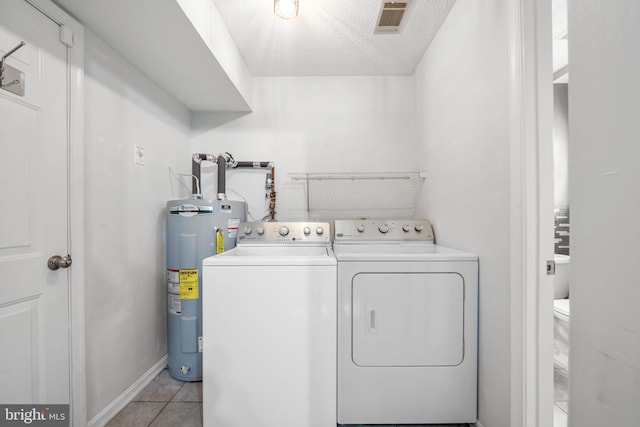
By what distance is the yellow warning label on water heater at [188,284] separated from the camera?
1.92 metres

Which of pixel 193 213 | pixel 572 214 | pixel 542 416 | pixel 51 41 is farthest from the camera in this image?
pixel 193 213

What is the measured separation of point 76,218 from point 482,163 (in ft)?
6.75

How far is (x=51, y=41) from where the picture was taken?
4.21 feet

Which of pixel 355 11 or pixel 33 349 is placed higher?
pixel 355 11

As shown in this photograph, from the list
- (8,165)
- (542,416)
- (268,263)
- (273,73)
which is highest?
(273,73)

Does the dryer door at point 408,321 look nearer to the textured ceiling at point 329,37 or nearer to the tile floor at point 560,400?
the tile floor at point 560,400

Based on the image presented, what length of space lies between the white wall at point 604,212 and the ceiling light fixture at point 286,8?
1.44 m

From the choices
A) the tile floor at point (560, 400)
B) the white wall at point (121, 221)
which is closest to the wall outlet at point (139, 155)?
the white wall at point (121, 221)

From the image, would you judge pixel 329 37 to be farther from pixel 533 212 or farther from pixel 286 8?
pixel 533 212

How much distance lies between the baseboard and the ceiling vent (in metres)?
2.86

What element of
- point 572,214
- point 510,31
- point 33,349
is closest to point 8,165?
point 33,349

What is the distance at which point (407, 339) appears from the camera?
4.82 ft

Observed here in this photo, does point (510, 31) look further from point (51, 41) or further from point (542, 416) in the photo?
point (51, 41)

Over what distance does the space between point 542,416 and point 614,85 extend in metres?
1.24
